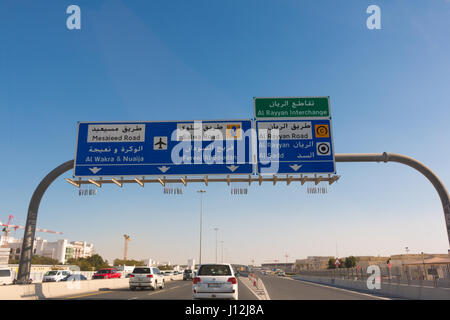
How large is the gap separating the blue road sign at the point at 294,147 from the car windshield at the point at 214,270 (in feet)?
16.8

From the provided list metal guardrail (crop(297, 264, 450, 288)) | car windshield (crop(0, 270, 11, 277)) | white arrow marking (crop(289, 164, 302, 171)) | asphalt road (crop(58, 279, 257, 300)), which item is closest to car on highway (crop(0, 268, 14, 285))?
car windshield (crop(0, 270, 11, 277))

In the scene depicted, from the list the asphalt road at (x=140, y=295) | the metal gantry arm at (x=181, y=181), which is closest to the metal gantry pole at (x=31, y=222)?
the metal gantry arm at (x=181, y=181)

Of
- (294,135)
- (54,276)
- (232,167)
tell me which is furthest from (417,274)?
(54,276)

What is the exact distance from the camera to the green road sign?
17.9 m

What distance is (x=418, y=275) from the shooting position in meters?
23.0

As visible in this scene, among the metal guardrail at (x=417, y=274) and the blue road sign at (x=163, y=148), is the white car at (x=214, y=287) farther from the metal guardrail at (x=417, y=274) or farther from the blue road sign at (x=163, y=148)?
the metal guardrail at (x=417, y=274)

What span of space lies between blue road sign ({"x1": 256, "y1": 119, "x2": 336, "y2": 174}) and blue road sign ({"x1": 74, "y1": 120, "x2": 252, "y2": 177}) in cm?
81

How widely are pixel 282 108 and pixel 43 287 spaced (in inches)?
581

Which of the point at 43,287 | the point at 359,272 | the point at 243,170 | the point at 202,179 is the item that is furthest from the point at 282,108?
the point at 359,272

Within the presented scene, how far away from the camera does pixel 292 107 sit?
18.0 metres

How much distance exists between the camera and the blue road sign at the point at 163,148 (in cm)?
1695

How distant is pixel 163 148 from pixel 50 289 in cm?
908

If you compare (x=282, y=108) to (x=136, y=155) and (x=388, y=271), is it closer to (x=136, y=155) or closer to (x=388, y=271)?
(x=136, y=155)
